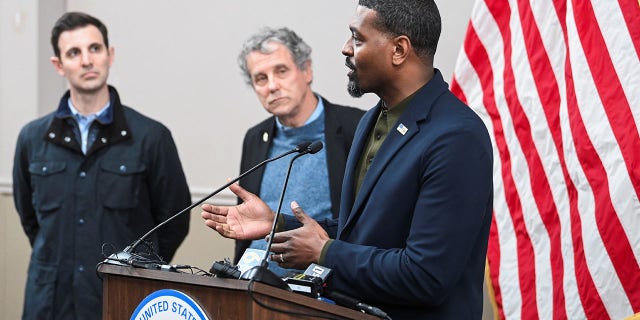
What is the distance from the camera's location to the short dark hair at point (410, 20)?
2.59 metres

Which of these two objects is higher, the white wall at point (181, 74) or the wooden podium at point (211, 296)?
the white wall at point (181, 74)

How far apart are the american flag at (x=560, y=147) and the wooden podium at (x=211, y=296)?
1472 millimetres

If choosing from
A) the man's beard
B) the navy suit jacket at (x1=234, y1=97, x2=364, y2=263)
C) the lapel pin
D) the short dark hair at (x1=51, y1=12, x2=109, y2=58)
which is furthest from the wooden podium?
the short dark hair at (x1=51, y1=12, x2=109, y2=58)

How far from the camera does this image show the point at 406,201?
98.3 inches

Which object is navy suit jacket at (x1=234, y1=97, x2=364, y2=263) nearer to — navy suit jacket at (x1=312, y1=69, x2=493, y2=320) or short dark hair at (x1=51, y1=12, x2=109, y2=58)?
short dark hair at (x1=51, y1=12, x2=109, y2=58)

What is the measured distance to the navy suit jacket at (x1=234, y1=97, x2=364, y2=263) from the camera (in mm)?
4023

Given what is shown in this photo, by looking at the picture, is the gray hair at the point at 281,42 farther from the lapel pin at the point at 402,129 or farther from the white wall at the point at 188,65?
the lapel pin at the point at 402,129

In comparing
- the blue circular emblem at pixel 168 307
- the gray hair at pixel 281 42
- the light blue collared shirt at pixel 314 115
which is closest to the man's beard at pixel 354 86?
the blue circular emblem at pixel 168 307

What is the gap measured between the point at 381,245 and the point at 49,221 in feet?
7.72

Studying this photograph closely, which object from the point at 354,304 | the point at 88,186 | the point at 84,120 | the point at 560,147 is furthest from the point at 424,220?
the point at 84,120

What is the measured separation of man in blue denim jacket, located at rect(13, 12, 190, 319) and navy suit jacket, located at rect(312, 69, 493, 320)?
6.62ft

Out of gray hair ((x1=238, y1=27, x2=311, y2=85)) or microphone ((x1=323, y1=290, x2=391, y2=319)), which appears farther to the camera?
gray hair ((x1=238, y1=27, x2=311, y2=85))

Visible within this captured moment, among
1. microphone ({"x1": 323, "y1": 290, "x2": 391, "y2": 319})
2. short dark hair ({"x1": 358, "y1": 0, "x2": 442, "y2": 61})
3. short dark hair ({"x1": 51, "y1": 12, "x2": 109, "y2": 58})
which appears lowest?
microphone ({"x1": 323, "y1": 290, "x2": 391, "y2": 319})

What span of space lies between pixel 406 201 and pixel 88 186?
7.57ft
